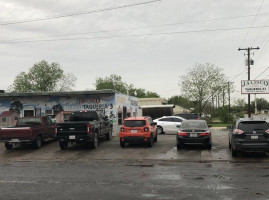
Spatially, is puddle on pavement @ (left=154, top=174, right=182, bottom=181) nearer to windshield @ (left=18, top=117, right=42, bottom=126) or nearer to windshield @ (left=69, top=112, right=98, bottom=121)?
windshield @ (left=69, top=112, right=98, bottom=121)

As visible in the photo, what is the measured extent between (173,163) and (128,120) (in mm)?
4989

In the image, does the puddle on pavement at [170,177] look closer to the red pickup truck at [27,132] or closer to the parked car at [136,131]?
the parked car at [136,131]

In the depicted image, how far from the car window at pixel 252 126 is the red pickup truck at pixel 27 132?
1096cm

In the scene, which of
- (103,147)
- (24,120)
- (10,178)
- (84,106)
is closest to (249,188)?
(10,178)

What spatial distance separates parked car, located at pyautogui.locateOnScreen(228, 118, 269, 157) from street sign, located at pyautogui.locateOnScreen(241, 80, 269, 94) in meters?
21.8

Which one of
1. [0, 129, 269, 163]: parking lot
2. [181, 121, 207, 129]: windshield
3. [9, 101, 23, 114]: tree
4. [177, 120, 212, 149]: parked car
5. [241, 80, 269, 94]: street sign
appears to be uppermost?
A: [241, 80, 269, 94]: street sign

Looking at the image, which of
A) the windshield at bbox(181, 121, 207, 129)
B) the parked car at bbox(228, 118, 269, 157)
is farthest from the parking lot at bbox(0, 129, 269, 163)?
the windshield at bbox(181, 121, 207, 129)

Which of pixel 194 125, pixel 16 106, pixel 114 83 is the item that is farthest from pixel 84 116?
pixel 114 83

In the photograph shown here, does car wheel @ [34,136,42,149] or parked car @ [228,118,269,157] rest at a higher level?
parked car @ [228,118,269,157]

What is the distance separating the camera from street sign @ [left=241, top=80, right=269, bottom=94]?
107 ft

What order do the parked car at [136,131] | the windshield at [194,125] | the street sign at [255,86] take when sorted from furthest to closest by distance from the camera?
the street sign at [255,86], the parked car at [136,131], the windshield at [194,125]

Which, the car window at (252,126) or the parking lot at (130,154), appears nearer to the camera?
the car window at (252,126)

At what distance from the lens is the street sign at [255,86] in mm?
32703

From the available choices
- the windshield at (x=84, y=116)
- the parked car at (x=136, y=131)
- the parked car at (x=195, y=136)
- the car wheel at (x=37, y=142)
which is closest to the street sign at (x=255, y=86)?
the parked car at (x=195, y=136)
